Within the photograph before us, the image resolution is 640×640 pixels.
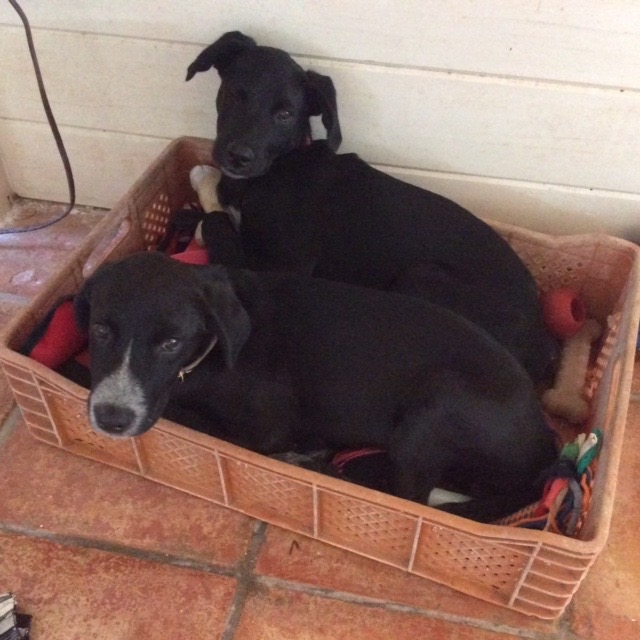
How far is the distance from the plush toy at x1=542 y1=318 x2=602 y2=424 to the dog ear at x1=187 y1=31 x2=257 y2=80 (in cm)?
113

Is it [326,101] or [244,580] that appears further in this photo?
[326,101]

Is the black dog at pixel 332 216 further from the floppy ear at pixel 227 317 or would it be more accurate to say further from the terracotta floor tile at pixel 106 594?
the terracotta floor tile at pixel 106 594

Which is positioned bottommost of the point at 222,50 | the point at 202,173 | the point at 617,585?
the point at 617,585

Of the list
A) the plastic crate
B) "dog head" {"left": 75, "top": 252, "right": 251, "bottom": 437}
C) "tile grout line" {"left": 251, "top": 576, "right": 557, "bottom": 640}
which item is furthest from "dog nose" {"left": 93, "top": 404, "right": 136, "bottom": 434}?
"tile grout line" {"left": 251, "top": 576, "right": 557, "bottom": 640}

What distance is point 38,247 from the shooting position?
6.95 ft

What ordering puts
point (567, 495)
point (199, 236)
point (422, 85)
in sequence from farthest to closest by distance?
point (199, 236)
point (422, 85)
point (567, 495)

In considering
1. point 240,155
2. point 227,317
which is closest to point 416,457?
point 227,317

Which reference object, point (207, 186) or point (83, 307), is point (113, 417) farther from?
point (207, 186)

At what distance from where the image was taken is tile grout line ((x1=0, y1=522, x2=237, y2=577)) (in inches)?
54.3

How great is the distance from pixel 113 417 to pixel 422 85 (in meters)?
1.15

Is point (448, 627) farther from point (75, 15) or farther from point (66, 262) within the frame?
point (75, 15)

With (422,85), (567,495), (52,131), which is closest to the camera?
(567,495)

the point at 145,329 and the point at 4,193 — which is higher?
the point at 145,329

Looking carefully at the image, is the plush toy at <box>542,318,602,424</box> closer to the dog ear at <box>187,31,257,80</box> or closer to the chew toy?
the chew toy
